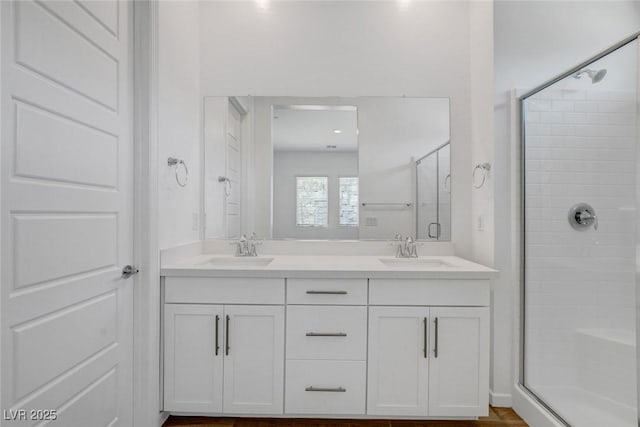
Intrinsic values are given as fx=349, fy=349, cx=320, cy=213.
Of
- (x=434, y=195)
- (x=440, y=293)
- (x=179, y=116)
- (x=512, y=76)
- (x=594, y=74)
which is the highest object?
(x=512, y=76)

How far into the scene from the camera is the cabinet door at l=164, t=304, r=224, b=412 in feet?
5.81

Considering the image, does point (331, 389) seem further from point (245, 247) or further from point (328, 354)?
point (245, 247)

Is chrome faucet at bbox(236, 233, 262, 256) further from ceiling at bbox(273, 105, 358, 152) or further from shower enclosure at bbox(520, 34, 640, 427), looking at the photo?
shower enclosure at bbox(520, 34, 640, 427)

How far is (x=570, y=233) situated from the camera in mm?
1943

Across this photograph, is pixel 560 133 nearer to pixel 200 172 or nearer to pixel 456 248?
pixel 456 248

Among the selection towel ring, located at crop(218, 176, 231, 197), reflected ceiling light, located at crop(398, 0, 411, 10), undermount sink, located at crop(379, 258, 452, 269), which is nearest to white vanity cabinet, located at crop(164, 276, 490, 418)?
undermount sink, located at crop(379, 258, 452, 269)

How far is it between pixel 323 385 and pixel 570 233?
1584 millimetres

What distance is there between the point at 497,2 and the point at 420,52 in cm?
50

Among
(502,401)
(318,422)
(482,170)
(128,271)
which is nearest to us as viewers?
(128,271)

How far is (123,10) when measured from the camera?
160 cm

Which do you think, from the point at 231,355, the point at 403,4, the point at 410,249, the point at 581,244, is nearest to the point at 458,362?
the point at 410,249

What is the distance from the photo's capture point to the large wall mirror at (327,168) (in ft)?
7.68

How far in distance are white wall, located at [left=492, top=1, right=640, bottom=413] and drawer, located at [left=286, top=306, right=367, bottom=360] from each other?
→ 86cm

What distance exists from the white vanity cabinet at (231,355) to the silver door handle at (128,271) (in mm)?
310
